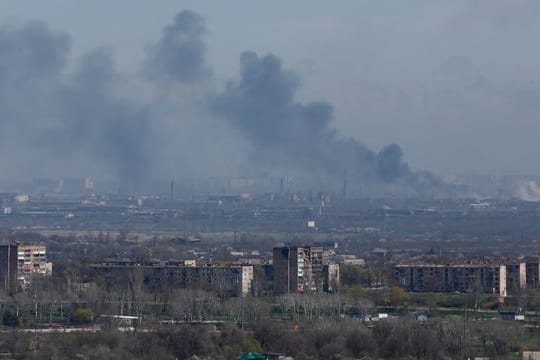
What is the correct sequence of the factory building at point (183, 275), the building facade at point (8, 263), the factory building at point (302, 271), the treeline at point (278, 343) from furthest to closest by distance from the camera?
the building facade at point (8, 263) → the factory building at point (302, 271) → the factory building at point (183, 275) → the treeline at point (278, 343)

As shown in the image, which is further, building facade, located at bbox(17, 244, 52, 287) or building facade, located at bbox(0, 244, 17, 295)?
building facade, located at bbox(17, 244, 52, 287)

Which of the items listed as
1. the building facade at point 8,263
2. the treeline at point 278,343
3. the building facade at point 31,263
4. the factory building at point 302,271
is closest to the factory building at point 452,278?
the factory building at point 302,271

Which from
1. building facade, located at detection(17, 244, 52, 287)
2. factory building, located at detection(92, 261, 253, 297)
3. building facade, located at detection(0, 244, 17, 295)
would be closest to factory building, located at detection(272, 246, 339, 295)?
factory building, located at detection(92, 261, 253, 297)

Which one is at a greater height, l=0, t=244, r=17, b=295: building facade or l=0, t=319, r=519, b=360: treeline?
l=0, t=244, r=17, b=295: building facade

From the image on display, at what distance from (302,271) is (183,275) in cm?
217

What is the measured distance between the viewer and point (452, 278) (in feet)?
104

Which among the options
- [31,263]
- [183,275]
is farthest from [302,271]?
[31,263]

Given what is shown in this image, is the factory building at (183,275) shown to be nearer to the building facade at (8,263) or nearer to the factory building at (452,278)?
the building facade at (8,263)

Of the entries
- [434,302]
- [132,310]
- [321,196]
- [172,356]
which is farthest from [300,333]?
[321,196]

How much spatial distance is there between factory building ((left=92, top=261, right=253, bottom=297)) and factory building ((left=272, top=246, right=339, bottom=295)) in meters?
0.53

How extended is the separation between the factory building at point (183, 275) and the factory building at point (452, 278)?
2890mm

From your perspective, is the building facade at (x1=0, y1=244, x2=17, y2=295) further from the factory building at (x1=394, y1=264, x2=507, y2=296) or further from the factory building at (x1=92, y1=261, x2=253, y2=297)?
the factory building at (x1=394, y1=264, x2=507, y2=296)

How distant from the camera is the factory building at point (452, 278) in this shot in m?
31.1

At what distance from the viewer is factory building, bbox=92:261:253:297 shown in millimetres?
30359
